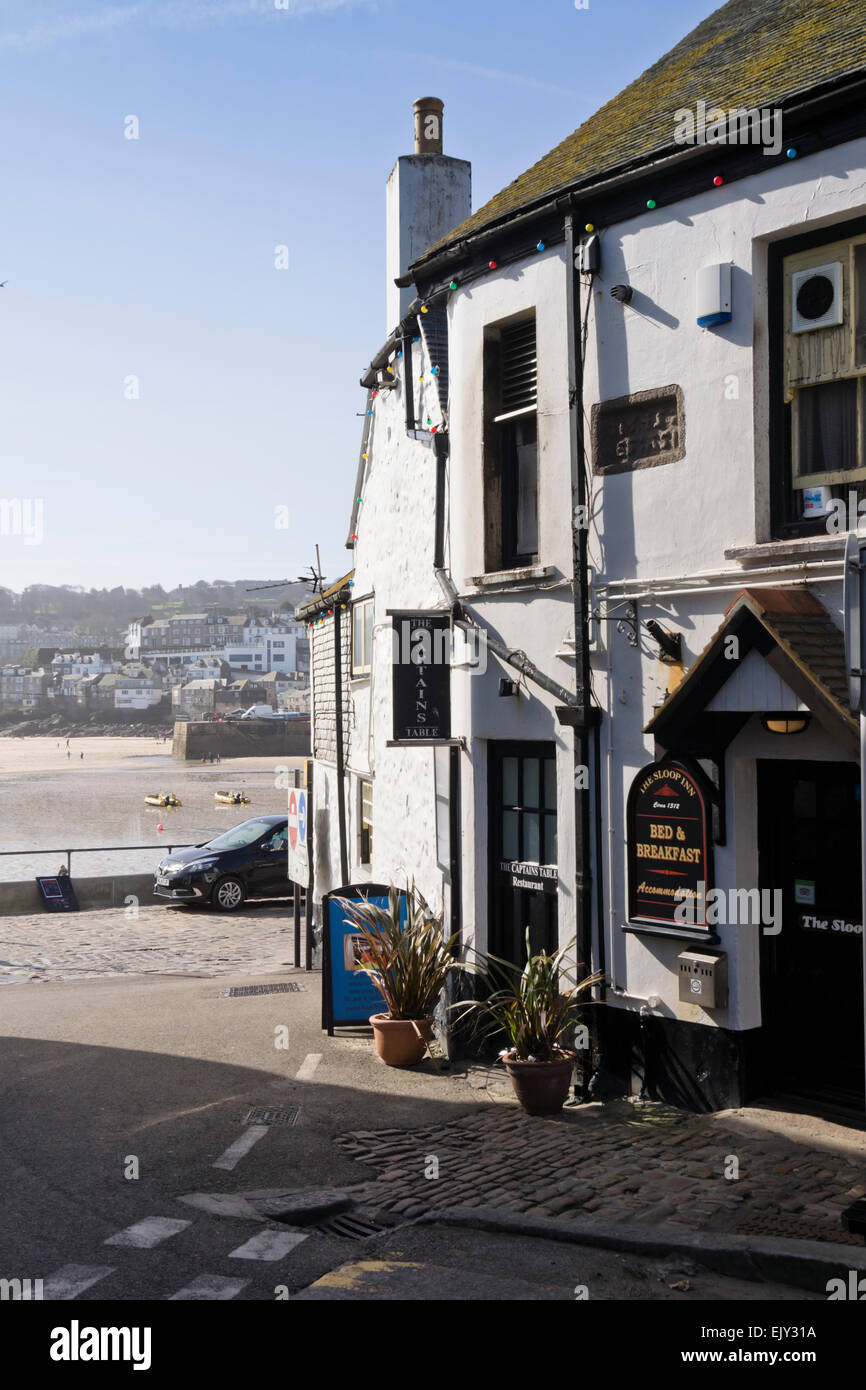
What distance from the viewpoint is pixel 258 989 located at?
51.6 ft

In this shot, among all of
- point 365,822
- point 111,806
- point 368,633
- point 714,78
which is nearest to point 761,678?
point 714,78

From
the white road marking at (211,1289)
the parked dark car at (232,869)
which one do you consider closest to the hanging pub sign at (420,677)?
the white road marking at (211,1289)

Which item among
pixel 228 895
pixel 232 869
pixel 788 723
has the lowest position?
pixel 228 895

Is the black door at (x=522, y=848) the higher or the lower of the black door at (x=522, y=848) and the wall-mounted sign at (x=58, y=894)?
the higher

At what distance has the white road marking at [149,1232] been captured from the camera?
6304mm

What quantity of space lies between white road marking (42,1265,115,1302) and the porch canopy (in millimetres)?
4433

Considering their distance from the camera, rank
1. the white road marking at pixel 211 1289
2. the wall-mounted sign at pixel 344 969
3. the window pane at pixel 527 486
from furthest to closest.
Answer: the wall-mounted sign at pixel 344 969, the window pane at pixel 527 486, the white road marking at pixel 211 1289

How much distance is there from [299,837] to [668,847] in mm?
10530

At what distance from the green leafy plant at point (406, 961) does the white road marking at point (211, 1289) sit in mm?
4517

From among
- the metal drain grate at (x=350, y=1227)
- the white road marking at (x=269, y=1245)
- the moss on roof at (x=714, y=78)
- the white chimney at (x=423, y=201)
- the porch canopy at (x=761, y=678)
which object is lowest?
the metal drain grate at (x=350, y=1227)

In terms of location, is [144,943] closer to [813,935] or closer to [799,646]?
[813,935]

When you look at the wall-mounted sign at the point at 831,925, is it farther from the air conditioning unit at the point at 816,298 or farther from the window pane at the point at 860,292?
the air conditioning unit at the point at 816,298
